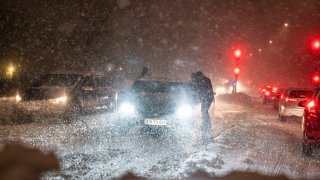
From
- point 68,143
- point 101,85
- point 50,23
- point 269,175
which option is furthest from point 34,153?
point 50,23

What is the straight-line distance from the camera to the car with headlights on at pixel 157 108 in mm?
9758

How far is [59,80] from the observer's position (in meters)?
14.2

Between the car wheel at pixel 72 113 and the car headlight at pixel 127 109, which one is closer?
the car headlight at pixel 127 109

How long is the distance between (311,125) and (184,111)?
354cm

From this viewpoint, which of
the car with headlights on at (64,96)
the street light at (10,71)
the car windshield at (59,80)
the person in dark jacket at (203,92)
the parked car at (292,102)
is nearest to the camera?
the person in dark jacket at (203,92)

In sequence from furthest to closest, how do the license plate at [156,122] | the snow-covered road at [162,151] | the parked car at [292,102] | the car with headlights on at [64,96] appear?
the parked car at [292,102] → the car with headlights on at [64,96] → the license plate at [156,122] → the snow-covered road at [162,151]

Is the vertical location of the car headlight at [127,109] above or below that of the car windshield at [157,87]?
below

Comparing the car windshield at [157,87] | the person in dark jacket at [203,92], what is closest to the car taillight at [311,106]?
the person in dark jacket at [203,92]

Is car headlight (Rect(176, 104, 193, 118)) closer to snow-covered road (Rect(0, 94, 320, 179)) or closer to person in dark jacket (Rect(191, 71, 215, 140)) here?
snow-covered road (Rect(0, 94, 320, 179))

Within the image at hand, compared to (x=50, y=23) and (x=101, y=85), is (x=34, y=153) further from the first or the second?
(x=50, y=23)

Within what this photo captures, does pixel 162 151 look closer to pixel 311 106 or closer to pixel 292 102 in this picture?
pixel 311 106

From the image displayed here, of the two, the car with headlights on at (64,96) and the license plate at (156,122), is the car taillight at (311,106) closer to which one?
the license plate at (156,122)

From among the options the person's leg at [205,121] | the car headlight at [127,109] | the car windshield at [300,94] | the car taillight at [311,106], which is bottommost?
the person's leg at [205,121]

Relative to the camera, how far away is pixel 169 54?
2074 inches
